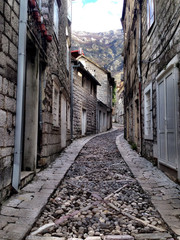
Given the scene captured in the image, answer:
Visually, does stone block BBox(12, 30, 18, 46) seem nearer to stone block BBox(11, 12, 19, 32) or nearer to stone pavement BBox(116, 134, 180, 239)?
stone block BBox(11, 12, 19, 32)

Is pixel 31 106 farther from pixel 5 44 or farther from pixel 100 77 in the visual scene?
pixel 100 77

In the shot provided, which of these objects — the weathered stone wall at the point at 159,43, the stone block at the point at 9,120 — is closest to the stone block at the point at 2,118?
the stone block at the point at 9,120

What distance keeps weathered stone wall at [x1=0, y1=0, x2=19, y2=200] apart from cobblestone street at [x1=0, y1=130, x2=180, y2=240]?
20.7 inches

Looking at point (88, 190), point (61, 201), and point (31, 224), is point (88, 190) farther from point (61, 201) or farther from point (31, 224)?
point (31, 224)

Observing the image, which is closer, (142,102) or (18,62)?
(18,62)

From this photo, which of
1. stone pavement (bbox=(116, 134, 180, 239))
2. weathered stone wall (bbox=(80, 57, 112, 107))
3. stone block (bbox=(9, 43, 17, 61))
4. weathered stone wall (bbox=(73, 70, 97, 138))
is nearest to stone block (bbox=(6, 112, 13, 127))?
stone block (bbox=(9, 43, 17, 61))

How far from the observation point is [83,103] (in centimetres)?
1454

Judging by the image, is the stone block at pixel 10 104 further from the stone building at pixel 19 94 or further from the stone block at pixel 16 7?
the stone block at pixel 16 7

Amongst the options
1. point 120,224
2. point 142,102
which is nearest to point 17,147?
point 120,224

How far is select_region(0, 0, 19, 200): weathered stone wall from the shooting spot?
9.06 ft

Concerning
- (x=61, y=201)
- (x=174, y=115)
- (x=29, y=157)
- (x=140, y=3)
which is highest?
(x=140, y=3)

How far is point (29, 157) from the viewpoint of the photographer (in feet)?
14.5

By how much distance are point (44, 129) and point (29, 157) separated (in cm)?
97

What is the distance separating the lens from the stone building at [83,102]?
40.8 feet
